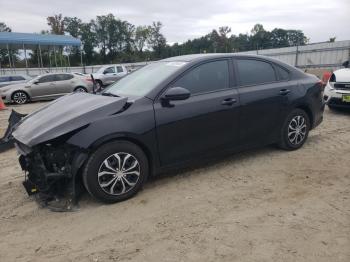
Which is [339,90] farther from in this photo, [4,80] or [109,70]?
[4,80]

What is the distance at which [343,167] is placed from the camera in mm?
4707

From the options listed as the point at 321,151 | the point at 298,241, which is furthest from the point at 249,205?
the point at 321,151

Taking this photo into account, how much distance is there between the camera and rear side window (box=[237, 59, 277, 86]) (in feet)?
15.8

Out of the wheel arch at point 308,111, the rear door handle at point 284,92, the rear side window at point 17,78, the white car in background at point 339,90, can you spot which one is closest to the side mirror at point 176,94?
the rear door handle at point 284,92

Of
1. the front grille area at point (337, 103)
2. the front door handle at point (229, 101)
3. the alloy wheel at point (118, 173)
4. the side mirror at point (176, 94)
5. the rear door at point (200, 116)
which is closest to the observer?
the alloy wheel at point (118, 173)

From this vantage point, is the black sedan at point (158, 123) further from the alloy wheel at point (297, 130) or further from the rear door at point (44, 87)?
the rear door at point (44, 87)

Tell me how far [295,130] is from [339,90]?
3746 mm

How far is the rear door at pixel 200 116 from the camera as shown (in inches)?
160

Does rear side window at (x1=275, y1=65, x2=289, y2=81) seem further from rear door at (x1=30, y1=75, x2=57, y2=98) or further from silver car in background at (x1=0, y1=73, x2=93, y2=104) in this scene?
rear door at (x1=30, y1=75, x2=57, y2=98)

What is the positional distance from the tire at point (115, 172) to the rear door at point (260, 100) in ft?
5.42

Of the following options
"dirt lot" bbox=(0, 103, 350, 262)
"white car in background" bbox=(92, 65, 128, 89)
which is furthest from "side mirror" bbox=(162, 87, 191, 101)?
"white car in background" bbox=(92, 65, 128, 89)

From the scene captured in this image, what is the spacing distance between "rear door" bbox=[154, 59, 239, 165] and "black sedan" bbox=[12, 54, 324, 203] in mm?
13

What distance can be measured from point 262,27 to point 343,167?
280 feet

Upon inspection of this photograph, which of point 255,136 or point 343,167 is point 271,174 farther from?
point 343,167
